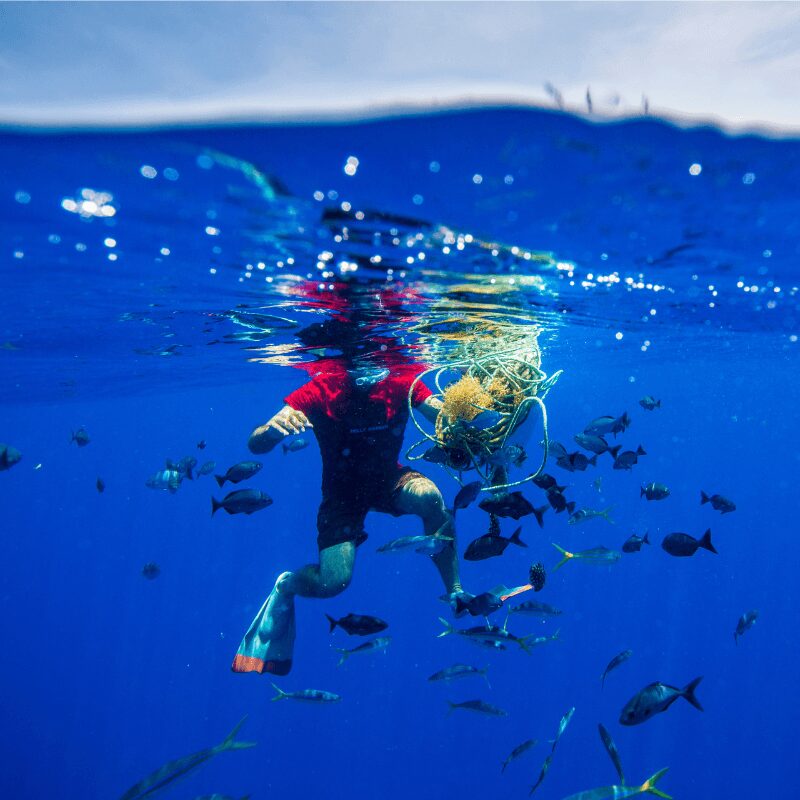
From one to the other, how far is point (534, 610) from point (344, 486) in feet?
11.1

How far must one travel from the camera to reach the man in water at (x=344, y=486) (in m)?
7.63

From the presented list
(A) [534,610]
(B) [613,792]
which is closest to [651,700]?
(B) [613,792]

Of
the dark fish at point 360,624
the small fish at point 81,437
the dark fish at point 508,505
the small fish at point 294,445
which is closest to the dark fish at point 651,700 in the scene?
the dark fish at point 508,505

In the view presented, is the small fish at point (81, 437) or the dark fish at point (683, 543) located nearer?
the dark fish at point (683, 543)

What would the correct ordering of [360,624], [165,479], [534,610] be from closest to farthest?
[360,624]
[534,610]
[165,479]

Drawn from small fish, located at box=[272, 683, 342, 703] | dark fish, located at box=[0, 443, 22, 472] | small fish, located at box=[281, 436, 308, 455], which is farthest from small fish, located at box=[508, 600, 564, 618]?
dark fish, located at box=[0, 443, 22, 472]

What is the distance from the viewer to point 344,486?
317 inches

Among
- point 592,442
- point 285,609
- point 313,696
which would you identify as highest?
point 592,442

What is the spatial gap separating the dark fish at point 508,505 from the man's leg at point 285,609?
2707 mm

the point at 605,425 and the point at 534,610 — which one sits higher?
the point at 605,425

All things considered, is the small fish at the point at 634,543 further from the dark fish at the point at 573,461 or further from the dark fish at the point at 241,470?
the dark fish at the point at 241,470

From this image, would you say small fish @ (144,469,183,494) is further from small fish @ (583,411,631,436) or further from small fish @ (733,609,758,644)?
small fish @ (733,609,758,644)

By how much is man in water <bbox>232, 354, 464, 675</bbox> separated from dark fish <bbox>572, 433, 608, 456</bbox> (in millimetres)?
2309

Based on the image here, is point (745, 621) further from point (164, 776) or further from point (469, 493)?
point (164, 776)
